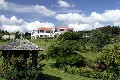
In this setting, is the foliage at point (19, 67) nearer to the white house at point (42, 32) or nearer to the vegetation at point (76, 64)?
the vegetation at point (76, 64)

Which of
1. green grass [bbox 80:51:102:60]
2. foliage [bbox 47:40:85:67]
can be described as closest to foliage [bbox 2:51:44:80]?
foliage [bbox 47:40:85:67]

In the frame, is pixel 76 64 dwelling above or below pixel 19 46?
below

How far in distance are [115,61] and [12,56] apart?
45.4ft

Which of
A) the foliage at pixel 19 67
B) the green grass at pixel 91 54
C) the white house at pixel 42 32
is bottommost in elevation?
the green grass at pixel 91 54

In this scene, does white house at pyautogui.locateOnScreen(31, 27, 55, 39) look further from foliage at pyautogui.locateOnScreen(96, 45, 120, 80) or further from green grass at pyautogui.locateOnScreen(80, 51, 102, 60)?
foliage at pyautogui.locateOnScreen(96, 45, 120, 80)

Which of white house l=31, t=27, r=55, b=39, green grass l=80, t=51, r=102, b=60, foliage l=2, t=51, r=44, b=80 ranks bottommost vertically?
green grass l=80, t=51, r=102, b=60

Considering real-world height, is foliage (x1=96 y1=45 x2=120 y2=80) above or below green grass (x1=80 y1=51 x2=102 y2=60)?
above

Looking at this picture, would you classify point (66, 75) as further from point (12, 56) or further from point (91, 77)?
point (12, 56)

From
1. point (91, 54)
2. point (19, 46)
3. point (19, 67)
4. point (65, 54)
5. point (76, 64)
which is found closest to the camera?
point (19, 67)

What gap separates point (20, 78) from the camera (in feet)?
115

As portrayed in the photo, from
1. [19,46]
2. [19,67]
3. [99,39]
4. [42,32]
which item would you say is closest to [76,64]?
[19,46]

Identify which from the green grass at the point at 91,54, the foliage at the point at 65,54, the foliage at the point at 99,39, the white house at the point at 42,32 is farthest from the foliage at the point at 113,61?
the white house at the point at 42,32

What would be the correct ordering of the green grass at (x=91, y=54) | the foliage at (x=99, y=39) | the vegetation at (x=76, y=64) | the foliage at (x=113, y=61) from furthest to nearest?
the foliage at (x=99, y=39), the green grass at (x=91, y=54), the vegetation at (x=76, y=64), the foliage at (x=113, y=61)

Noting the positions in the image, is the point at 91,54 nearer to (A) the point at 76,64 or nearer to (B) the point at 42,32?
(A) the point at 76,64
